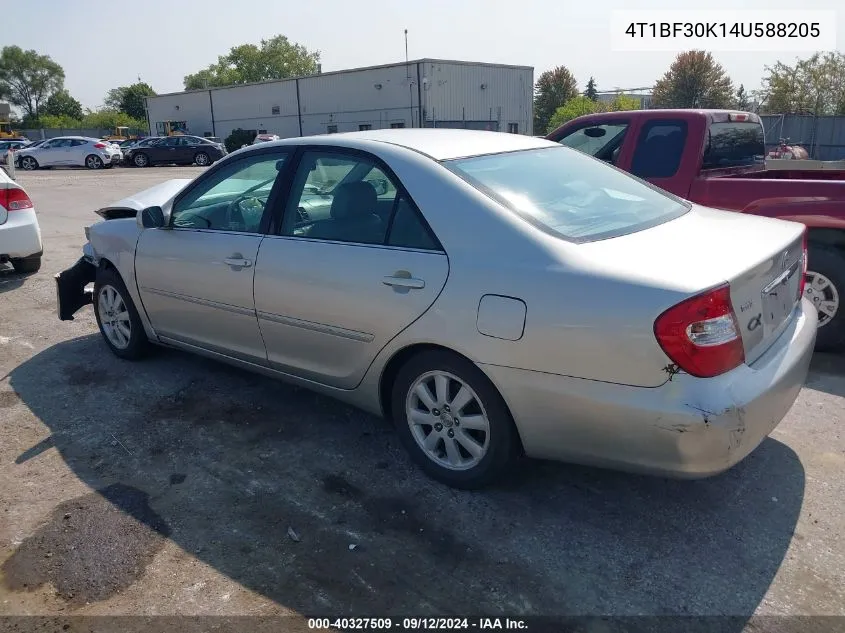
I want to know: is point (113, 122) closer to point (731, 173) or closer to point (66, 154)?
point (66, 154)

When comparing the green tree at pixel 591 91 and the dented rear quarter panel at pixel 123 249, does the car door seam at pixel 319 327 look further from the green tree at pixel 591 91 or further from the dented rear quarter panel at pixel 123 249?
the green tree at pixel 591 91

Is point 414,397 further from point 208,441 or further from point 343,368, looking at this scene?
point 208,441

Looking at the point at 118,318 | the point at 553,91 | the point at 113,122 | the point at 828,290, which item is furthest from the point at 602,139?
the point at 113,122

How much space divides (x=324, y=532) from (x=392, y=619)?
615 millimetres

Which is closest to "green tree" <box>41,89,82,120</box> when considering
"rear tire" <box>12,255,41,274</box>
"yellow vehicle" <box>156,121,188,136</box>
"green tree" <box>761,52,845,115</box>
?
"yellow vehicle" <box>156,121,188,136</box>

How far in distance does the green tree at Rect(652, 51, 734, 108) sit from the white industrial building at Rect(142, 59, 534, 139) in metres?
20.9

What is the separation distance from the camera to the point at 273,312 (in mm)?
3664

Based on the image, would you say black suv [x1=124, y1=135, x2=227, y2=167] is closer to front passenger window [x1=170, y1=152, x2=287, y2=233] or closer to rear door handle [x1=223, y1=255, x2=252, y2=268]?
front passenger window [x1=170, y1=152, x2=287, y2=233]

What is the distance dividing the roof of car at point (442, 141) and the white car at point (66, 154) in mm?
31627

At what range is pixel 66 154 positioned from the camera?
3134cm

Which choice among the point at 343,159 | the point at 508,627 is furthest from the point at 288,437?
the point at 508,627

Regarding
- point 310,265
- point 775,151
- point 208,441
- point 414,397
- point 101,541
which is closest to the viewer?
point 101,541

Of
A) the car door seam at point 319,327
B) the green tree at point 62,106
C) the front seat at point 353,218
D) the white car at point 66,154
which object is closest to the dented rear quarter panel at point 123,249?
the car door seam at point 319,327

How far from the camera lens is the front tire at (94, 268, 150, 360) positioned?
4.80m
